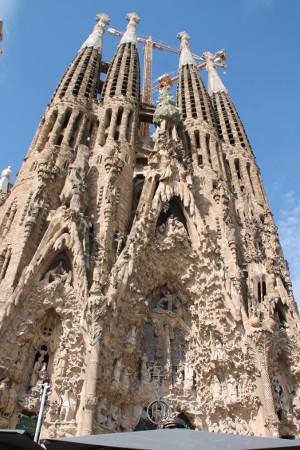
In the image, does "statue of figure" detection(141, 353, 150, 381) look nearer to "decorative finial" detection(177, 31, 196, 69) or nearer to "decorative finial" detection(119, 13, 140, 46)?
"decorative finial" detection(119, 13, 140, 46)

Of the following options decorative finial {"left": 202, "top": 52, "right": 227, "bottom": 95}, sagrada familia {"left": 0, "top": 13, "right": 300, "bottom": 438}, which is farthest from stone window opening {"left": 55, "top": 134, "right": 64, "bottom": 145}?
decorative finial {"left": 202, "top": 52, "right": 227, "bottom": 95}

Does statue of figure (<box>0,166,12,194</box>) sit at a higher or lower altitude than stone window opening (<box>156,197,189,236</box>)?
higher

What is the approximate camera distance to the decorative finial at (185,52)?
96.3 ft

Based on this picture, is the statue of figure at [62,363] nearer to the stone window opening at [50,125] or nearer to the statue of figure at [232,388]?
the statue of figure at [232,388]

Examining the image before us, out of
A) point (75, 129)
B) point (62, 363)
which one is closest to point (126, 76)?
point (75, 129)

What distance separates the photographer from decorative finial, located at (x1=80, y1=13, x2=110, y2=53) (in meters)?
25.6

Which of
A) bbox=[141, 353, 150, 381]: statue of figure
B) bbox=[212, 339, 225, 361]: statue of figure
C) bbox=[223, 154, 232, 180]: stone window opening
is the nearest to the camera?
bbox=[212, 339, 225, 361]: statue of figure

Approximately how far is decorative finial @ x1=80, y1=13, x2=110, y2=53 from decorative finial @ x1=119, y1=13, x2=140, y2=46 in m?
1.48

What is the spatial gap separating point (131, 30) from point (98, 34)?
116 inches

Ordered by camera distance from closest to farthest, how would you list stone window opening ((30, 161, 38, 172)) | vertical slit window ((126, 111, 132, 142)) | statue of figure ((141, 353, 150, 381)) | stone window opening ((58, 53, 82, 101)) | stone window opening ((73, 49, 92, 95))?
statue of figure ((141, 353, 150, 381))
stone window opening ((30, 161, 38, 172))
vertical slit window ((126, 111, 132, 142))
stone window opening ((58, 53, 82, 101))
stone window opening ((73, 49, 92, 95))

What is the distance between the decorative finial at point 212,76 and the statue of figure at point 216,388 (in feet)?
67.6

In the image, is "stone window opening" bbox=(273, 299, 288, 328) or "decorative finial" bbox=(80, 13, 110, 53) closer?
"stone window opening" bbox=(273, 299, 288, 328)

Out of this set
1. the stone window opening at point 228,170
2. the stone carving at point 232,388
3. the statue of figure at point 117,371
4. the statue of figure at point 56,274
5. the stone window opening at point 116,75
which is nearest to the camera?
the statue of figure at point 117,371

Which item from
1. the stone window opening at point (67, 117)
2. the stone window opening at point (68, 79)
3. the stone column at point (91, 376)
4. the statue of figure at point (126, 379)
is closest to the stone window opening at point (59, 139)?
the stone window opening at point (67, 117)
